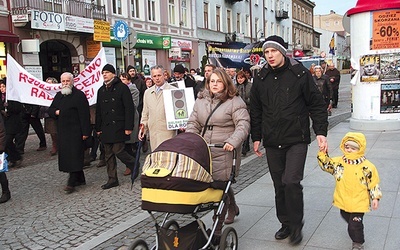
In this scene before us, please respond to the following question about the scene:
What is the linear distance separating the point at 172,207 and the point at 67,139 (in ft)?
13.0

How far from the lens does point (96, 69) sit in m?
8.77

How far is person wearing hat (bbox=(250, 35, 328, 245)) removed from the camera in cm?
412

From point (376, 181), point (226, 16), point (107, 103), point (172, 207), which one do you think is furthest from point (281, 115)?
point (226, 16)

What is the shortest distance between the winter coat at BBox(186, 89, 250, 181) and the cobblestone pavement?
126 centimetres

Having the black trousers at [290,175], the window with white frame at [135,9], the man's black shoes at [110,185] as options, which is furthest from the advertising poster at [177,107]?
the window with white frame at [135,9]

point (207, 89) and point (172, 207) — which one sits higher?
point (207, 89)

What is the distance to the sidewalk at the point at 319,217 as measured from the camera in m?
4.28

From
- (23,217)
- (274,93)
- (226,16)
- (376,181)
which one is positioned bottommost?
(23,217)

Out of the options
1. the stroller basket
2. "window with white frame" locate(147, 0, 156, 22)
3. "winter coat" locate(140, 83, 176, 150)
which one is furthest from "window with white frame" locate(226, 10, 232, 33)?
the stroller basket

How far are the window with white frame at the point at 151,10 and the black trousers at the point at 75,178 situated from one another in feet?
69.6

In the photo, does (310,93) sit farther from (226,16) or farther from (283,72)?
(226,16)

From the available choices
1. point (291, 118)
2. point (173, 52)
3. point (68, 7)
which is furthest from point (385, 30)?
point (173, 52)

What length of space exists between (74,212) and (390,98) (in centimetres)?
778

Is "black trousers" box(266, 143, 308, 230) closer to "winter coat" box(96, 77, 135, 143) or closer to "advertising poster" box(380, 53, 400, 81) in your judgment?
"winter coat" box(96, 77, 135, 143)
